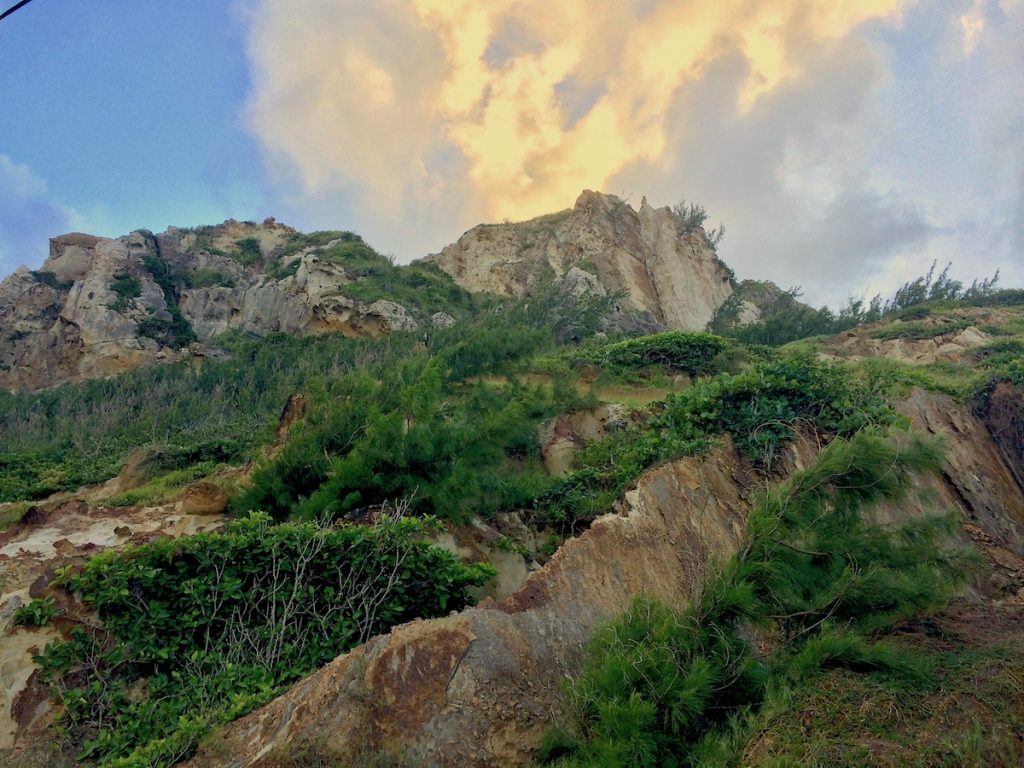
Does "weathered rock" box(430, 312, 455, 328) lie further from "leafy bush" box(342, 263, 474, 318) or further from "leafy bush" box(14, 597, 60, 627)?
"leafy bush" box(14, 597, 60, 627)

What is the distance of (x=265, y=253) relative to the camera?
56.9 meters

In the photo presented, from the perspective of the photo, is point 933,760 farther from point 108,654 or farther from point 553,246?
point 553,246

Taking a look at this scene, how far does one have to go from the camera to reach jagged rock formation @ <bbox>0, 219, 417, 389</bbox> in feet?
131

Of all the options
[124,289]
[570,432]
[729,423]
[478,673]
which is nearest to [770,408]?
[729,423]

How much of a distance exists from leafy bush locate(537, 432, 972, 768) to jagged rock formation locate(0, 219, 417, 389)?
3309cm

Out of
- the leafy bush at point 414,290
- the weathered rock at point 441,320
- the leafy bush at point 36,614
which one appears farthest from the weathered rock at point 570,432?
the leafy bush at point 414,290

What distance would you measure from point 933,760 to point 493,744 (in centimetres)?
296

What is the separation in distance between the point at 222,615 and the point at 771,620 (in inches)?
213

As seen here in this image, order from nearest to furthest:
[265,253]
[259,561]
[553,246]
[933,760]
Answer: [933,760] → [259,561] → [553,246] → [265,253]

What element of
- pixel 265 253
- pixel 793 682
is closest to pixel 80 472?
pixel 793 682

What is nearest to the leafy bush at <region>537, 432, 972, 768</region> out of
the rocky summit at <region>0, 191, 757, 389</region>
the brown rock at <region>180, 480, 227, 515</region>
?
the brown rock at <region>180, 480, 227, 515</region>

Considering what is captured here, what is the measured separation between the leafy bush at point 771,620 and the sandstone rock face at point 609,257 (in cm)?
4096

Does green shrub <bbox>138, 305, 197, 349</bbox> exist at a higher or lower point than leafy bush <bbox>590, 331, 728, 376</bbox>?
higher

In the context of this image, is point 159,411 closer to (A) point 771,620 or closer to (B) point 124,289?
(B) point 124,289
